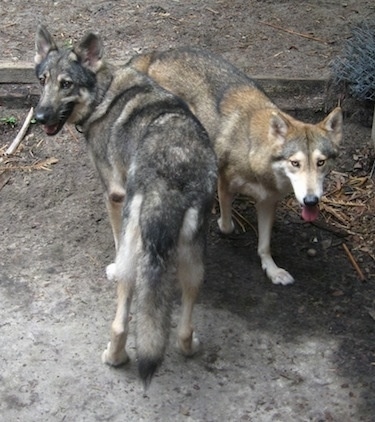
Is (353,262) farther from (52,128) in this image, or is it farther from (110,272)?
(52,128)

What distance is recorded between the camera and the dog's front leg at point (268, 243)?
5676 mm

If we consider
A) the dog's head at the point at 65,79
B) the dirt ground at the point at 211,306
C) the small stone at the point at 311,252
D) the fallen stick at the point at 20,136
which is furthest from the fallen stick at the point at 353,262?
the fallen stick at the point at 20,136

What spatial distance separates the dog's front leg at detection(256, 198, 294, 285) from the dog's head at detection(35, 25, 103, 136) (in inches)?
60.6

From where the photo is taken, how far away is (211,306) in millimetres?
5414

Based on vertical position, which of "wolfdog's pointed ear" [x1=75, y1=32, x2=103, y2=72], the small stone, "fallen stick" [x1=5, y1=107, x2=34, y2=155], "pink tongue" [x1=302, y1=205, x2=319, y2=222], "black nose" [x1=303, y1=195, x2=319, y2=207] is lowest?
the small stone

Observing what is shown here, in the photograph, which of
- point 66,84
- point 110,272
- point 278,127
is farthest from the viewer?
point 110,272

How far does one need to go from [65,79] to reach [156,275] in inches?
73.1

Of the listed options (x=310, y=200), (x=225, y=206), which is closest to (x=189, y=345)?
(x=310, y=200)

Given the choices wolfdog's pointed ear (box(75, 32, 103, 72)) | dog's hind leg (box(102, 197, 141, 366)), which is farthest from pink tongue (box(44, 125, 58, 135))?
dog's hind leg (box(102, 197, 141, 366))

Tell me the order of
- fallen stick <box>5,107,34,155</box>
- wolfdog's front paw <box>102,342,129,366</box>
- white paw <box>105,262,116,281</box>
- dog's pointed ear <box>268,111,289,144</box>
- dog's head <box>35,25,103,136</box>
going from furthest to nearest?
fallen stick <box>5,107,34,155</box> → white paw <box>105,262,116,281</box> → dog's head <box>35,25,103,136</box> → dog's pointed ear <box>268,111,289,144</box> → wolfdog's front paw <box>102,342,129,366</box>

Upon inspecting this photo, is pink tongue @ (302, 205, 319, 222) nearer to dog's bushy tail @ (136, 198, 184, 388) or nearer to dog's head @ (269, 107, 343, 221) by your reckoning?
dog's head @ (269, 107, 343, 221)

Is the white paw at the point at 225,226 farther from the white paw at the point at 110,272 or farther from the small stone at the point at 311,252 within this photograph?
the white paw at the point at 110,272

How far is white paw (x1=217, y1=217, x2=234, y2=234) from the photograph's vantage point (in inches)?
240

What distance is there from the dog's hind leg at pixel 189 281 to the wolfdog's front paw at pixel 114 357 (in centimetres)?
37
